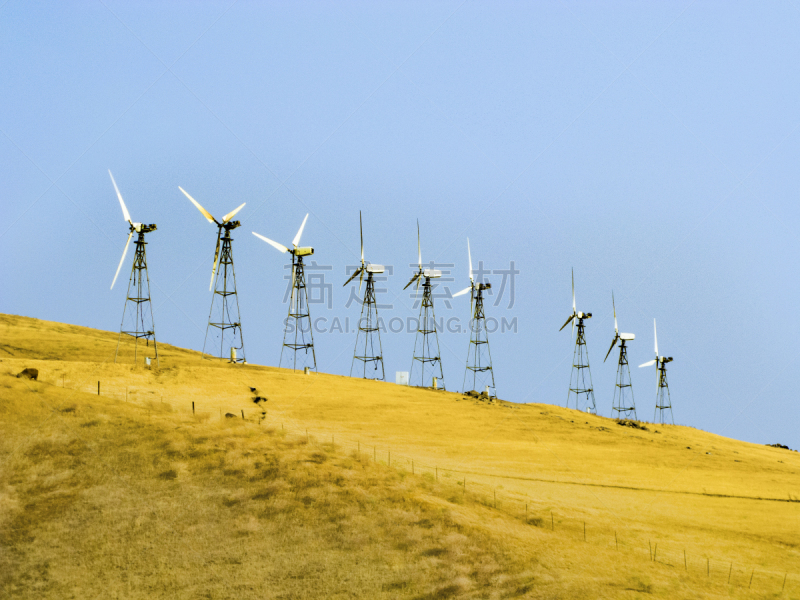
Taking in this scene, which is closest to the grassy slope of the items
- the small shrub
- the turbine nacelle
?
the small shrub

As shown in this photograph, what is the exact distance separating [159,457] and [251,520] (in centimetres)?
667

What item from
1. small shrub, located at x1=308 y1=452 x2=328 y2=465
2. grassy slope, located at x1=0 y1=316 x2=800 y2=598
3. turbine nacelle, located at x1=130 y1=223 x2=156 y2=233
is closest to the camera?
grassy slope, located at x1=0 y1=316 x2=800 y2=598

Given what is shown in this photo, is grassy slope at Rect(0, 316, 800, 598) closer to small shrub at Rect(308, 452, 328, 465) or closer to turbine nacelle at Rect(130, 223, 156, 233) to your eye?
small shrub at Rect(308, 452, 328, 465)

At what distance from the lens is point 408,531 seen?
2219cm

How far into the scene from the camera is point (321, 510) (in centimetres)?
2350

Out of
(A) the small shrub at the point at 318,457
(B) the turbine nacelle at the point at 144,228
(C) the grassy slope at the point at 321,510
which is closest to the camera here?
(C) the grassy slope at the point at 321,510

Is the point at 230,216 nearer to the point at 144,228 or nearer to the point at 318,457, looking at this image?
the point at 144,228

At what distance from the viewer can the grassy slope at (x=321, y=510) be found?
19.6 metres

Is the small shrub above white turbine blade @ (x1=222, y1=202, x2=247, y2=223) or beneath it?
beneath

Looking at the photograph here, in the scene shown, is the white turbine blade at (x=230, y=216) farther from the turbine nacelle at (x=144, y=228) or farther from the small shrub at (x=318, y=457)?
the small shrub at (x=318, y=457)

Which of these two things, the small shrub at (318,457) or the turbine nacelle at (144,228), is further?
the turbine nacelle at (144,228)

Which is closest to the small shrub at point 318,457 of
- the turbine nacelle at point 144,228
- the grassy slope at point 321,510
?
the grassy slope at point 321,510

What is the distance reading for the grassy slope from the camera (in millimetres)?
19609

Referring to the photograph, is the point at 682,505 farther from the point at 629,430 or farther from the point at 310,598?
the point at 629,430
